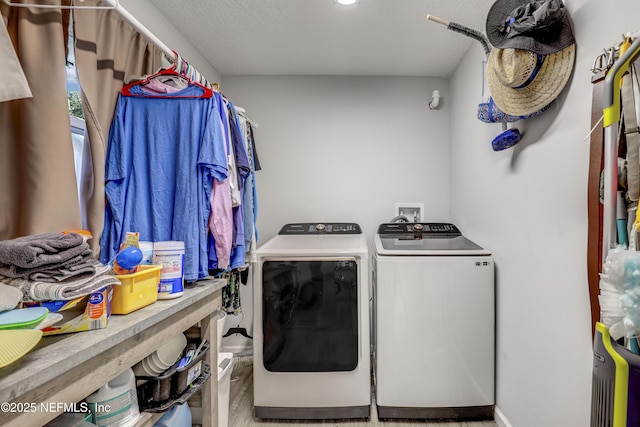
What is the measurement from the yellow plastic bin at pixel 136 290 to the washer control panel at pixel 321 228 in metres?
1.53

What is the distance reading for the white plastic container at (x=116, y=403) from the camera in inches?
36.2

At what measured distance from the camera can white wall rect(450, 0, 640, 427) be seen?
1.14 meters

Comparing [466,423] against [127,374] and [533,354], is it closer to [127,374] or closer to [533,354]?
[533,354]

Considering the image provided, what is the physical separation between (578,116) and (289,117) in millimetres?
2085

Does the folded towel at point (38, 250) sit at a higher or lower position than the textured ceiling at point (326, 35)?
lower

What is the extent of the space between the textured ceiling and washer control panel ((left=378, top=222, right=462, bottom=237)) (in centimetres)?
129

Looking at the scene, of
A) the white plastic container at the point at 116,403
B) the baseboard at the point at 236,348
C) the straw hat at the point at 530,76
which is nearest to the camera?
the white plastic container at the point at 116,403

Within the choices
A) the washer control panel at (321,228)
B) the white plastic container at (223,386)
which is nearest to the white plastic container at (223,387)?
the white plastic container at (223,386)

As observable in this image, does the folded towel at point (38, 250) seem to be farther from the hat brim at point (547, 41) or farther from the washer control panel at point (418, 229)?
the washer control panel at point (418, 229)

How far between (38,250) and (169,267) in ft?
1.37

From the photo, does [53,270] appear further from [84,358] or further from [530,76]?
[530,76]

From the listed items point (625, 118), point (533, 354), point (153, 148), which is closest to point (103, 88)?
point (153, 148)

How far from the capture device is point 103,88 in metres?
1.32

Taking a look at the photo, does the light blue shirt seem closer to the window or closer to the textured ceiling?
the window
